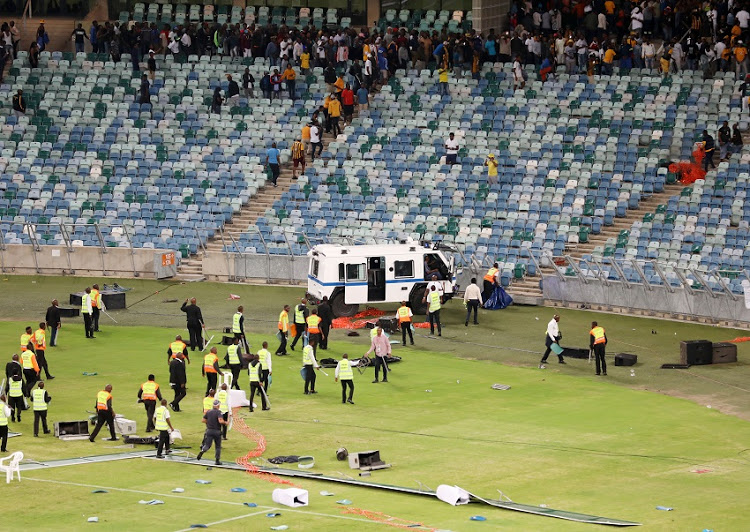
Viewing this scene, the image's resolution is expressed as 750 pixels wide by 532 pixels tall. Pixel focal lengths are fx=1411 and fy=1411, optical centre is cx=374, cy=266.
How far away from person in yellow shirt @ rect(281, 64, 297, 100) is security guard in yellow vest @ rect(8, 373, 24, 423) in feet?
89.5

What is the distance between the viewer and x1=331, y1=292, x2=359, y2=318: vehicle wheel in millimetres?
41812

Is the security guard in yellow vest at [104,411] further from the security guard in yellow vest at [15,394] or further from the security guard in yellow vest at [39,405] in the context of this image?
the security guard in yellow vest at [15,394]

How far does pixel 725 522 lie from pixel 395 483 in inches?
244

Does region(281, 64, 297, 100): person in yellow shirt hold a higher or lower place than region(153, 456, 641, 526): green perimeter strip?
higher

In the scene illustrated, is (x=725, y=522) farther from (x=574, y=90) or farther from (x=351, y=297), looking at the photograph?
(x=574, y=90)

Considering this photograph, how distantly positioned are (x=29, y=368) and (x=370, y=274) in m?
12.2

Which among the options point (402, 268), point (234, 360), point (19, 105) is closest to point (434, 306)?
point (402, 268)

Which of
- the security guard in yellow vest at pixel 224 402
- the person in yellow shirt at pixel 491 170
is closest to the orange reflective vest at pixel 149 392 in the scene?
the security guard in yellow vest at pixel 224 402

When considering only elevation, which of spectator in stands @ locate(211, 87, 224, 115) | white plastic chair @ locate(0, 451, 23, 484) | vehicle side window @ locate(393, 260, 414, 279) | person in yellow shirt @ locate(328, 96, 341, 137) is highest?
spectator in stands @ locate(211, 87, 224, 115)

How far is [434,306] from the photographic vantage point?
39875mm

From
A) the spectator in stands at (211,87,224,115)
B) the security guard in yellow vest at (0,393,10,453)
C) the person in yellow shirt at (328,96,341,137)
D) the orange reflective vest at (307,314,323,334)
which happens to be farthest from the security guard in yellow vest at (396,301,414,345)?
the spectator in stands at (211,87,224,115)

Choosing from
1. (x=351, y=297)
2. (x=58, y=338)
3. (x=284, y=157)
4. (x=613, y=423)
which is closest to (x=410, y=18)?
(x=284, y=157)

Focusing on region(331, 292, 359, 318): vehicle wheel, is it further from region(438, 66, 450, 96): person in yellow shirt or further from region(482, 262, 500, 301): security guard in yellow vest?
region(438, 66, 450, 96): person in yellow shirt

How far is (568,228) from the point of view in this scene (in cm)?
4684
